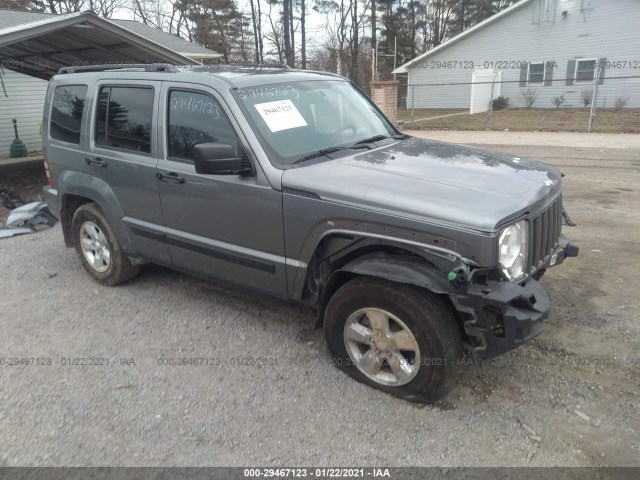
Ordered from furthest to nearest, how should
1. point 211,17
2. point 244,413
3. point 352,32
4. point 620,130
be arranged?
point 352,32, point 211,17, point 620,130, point 244,413

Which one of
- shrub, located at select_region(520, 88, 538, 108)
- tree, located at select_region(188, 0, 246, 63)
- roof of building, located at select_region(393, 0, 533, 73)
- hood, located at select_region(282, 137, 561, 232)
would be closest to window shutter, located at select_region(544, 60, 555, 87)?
shrub, located at select_region(520, 88, 538, 108)

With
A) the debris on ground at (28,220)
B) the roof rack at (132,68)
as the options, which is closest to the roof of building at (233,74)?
the roof rack at (132,68)

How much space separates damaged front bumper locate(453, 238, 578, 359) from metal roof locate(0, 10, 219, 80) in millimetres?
7459

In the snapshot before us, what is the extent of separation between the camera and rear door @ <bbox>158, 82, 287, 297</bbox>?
3422 millimetres

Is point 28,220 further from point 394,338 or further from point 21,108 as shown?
point 21,108

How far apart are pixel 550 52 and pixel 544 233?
1033 inches

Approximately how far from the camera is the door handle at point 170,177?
3.83 m

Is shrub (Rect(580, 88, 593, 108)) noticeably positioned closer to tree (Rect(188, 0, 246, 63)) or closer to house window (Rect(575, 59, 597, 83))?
house window (Rect(575, 59, 597, 83))

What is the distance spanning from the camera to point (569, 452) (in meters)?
2.66

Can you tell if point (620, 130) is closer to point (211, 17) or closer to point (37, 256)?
point (37, 256)

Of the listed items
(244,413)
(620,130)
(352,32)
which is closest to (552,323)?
(244,413)

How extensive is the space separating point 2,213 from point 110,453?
23.2ft

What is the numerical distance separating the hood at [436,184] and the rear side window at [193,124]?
673 mm

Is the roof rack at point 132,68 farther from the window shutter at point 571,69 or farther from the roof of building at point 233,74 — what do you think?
the window shutter at point 571,69
